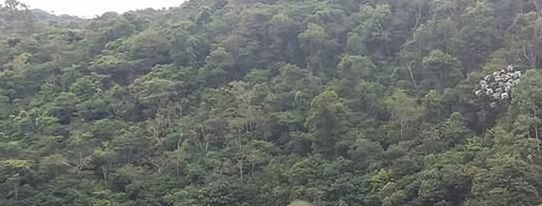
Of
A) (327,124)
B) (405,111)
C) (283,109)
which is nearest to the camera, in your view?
(405,111)

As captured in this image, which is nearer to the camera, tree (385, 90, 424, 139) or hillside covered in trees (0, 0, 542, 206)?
hillside covered in trees (0, 0, 542, 206)

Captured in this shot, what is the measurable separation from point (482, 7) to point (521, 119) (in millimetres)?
7078

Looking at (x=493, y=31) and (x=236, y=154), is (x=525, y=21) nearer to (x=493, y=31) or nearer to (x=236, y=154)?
(x=493, y=31)

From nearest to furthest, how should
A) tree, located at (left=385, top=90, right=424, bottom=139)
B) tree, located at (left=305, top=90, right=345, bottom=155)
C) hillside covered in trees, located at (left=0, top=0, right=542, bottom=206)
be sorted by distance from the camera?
hillside covered in trees, located at (left=0, top=0, right=542, bottom=206)
tree, located at (left=385, top=90, right=424, bottom=139)
tree, located at (left=305, top=90, right=345, bottom=155)

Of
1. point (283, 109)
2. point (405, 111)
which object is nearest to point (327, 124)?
point (405, 111)

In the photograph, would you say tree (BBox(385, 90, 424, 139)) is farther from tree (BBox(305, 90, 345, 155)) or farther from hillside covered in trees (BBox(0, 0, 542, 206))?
tree (BBox(305, 90, 345, 155))

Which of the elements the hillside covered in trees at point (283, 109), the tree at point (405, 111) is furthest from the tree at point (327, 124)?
the tree at point (405, 111)

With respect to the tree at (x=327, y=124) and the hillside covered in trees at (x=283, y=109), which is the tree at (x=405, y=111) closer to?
the hillside covered in trees at (x=283, y=109)

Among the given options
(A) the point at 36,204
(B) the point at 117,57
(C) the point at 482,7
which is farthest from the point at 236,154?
(C) the point at 482,7

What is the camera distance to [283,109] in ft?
82.9

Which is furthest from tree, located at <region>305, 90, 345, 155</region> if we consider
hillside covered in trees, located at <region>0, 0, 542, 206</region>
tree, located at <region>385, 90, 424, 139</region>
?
tree, located at <region>385, 90, 424, 139</region>

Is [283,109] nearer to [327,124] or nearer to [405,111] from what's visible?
[327,124]

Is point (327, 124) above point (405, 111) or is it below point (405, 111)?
below

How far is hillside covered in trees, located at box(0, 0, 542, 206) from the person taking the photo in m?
19.9
